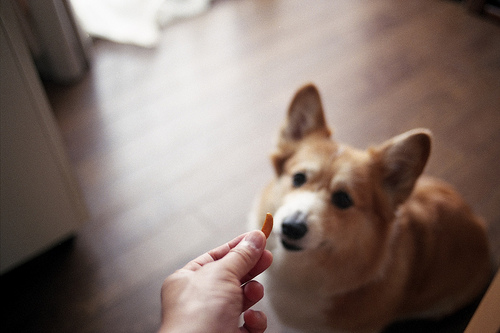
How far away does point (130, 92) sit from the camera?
2230 millimetres

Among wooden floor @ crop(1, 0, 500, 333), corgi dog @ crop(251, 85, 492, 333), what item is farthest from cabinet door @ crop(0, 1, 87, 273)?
corgi dog @ crop(251, 85, 492, 333)

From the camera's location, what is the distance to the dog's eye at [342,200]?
3.67ft

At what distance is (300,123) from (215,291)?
0.66 meters

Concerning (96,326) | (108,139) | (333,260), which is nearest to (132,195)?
(108,139)

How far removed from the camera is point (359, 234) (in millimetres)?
1150

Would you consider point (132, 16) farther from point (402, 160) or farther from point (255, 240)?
point (255, 240)

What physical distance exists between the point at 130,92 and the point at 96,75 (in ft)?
0.79

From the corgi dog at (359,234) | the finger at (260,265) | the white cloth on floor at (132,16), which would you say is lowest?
the corgi dog at (359,234)

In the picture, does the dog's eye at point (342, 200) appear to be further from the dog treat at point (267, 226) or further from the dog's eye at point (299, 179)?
the dog treat at point (267, 226)

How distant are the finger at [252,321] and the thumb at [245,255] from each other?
0.38 ft

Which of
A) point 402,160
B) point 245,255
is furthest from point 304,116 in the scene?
point 245,255

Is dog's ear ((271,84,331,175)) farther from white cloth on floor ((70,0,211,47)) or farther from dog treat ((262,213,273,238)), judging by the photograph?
white cloth on floor ((70,0,211,47))

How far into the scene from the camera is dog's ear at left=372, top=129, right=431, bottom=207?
3.39ft

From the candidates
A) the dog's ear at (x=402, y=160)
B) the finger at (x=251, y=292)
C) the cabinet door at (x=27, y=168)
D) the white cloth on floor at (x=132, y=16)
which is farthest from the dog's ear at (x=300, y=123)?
the white cloth on floor at (x=132, y=16)
